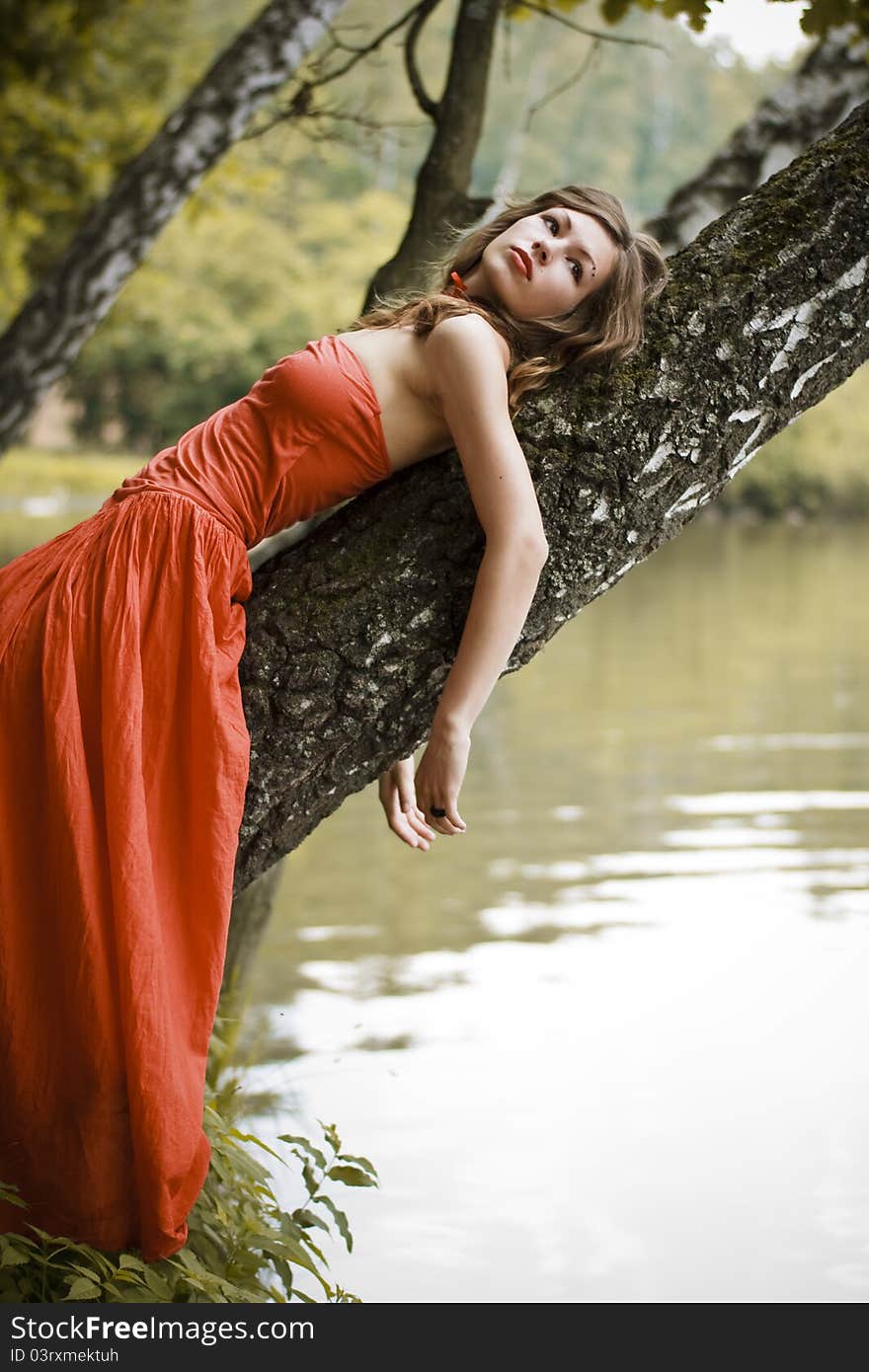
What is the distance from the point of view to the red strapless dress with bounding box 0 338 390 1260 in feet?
6.13

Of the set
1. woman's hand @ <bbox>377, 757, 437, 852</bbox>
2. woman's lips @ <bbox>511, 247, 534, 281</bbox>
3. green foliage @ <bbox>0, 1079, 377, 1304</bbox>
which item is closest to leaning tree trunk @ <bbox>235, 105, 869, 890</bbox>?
woman's lips @ <bbox>511, 247, 534, 281</bbox>

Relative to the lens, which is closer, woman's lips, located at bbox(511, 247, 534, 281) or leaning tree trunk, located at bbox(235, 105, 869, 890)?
leaning tree trunk, located at bbox(235, 105, 869, 890)

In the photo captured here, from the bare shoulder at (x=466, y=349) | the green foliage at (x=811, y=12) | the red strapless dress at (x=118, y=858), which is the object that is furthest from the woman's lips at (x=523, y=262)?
the green foliage at (x=811, y=12)

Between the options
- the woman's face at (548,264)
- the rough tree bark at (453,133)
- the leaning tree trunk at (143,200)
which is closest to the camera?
the woman's face at (548,264)

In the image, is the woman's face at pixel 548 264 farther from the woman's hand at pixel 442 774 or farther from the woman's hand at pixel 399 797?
the woman's hand at pixel 399 797

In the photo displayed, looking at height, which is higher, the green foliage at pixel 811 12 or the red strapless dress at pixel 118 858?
the green foliage at pixel 811 12

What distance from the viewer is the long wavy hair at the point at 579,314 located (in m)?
2.00

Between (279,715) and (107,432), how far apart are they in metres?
38.5

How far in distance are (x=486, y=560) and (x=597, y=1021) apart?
2.78 metres

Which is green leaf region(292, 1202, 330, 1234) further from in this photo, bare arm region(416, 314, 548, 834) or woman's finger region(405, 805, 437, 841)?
bare arm region(416, 314, 548, 834)

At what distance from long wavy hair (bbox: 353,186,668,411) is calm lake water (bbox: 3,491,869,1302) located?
1.91 metres

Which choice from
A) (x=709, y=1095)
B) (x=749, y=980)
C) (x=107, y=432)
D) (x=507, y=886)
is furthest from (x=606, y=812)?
(x=107, y=432)

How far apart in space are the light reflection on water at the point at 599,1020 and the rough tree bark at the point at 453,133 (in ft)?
6.86

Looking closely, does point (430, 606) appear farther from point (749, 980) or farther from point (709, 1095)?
point (749, 980)
